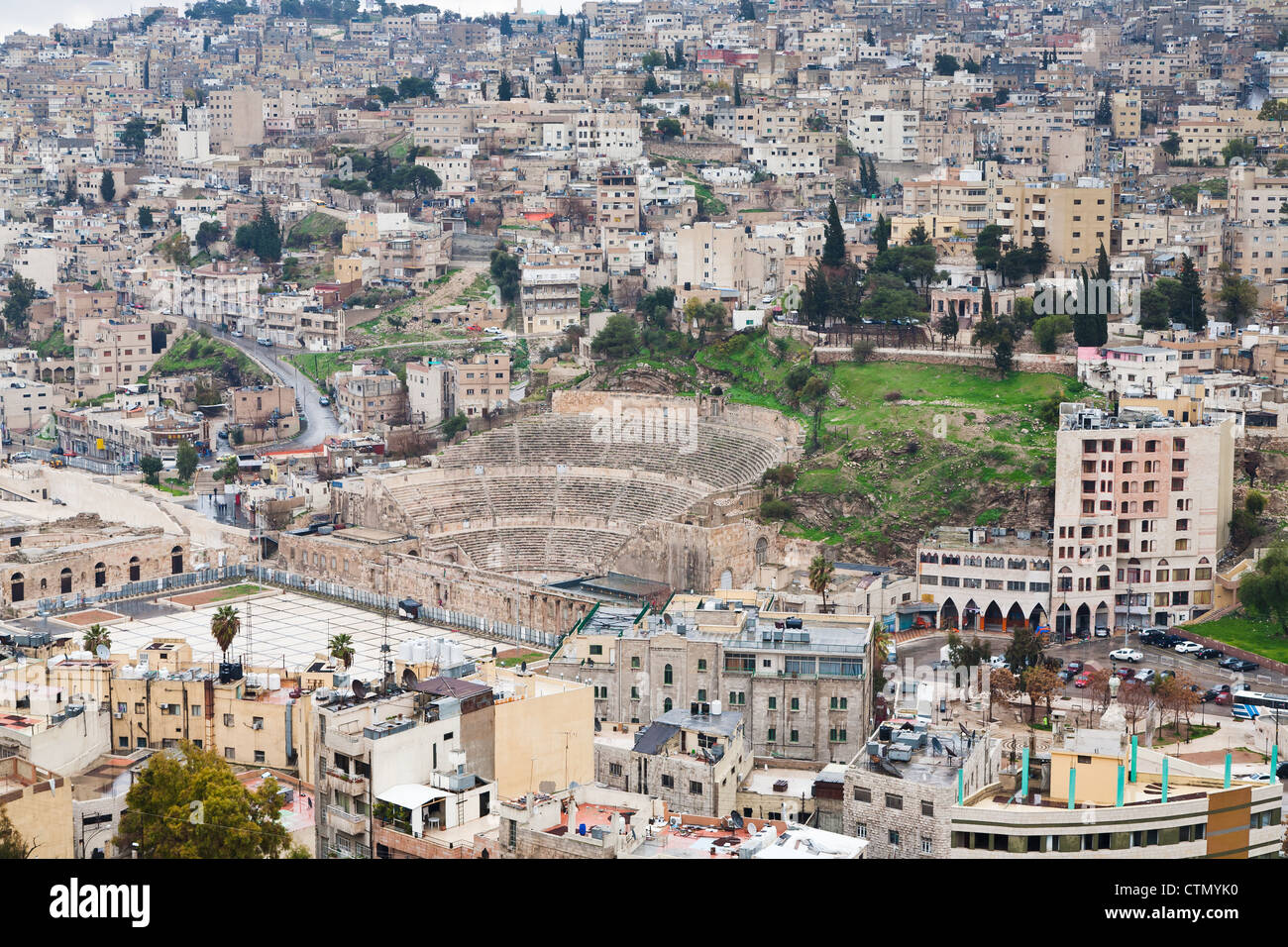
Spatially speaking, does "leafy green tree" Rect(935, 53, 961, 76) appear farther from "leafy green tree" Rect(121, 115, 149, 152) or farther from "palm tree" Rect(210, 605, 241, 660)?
"palm tree" Rect(210, 605, 241, 660)

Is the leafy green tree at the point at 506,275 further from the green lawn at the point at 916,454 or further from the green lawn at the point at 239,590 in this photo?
the green lawn at the point at 239,590

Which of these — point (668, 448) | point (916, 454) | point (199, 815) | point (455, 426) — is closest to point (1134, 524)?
point (916, 454)

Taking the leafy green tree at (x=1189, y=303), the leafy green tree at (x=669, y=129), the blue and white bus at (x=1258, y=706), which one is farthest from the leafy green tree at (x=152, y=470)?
the blue and white bus at (x=1258, y=706)

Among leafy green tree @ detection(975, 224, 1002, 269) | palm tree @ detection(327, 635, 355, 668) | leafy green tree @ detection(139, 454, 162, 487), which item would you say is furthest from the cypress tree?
palm tree @ detection(327, 635, 355, 668)
